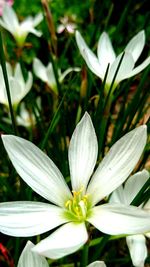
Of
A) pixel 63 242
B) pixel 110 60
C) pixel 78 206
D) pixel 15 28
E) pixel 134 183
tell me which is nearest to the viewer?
pixel 63 242

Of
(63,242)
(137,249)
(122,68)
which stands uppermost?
(122,68)

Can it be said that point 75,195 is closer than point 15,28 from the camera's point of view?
Yes

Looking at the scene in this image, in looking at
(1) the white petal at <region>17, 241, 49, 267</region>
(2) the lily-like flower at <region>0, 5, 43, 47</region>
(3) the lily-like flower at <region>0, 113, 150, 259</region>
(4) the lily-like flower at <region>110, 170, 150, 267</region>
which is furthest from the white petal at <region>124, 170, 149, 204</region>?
(2) the lily-like flower at <region>0, 5, 43, 47</region>

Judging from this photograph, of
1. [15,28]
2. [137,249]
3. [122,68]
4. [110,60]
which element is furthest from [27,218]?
[15,28]

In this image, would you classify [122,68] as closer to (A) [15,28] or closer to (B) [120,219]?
(B) [120,219]

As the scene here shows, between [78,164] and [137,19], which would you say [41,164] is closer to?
[78,164]
